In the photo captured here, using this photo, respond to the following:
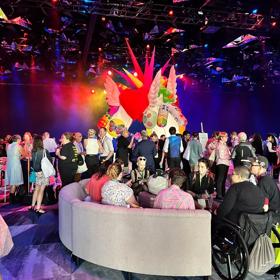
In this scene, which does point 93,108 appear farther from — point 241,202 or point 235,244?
point 235,244

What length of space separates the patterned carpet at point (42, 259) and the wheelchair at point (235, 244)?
22 centimetres

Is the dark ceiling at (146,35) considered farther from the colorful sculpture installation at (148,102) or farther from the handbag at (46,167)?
the handbag at (46,167)

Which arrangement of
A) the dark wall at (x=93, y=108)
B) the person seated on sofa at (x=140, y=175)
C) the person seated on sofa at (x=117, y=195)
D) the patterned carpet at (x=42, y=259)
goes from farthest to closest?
the dark wall at (x=93, y=108), the person seated on sofa at (x=140, y=175), the person seated on sofa at (x=117, y=195), the patterned carpet at (x=42, y=259)

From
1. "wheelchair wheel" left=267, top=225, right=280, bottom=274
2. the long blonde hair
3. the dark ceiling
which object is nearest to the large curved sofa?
the long blonde hair

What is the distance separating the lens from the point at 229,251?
2.99 metres

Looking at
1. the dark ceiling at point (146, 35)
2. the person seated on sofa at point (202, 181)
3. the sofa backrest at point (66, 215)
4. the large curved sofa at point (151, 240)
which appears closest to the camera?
the large curved sofa at point (151, 240)

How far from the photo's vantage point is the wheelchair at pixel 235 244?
2854mm

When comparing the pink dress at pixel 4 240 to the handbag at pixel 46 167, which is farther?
the handbag at pixel 46 167

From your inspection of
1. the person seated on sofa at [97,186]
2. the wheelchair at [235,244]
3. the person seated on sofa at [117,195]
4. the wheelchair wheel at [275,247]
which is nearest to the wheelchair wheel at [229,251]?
the wheelchair at [235,244]

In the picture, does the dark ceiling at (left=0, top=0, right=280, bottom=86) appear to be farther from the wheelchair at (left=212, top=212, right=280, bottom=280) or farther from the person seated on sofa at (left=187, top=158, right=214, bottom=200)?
the wheelchair at (left=212, top=212, right=280, bottom=280)

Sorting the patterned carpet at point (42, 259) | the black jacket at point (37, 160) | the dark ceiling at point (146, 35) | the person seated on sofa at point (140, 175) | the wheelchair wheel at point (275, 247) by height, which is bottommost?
the patterned carpet at point (42, 259)

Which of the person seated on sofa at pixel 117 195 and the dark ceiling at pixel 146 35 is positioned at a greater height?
the dark ceiling at pixel 146 35

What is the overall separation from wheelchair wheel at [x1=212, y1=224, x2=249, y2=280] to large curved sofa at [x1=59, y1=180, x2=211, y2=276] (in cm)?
26

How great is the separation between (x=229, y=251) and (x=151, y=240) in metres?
0.77
